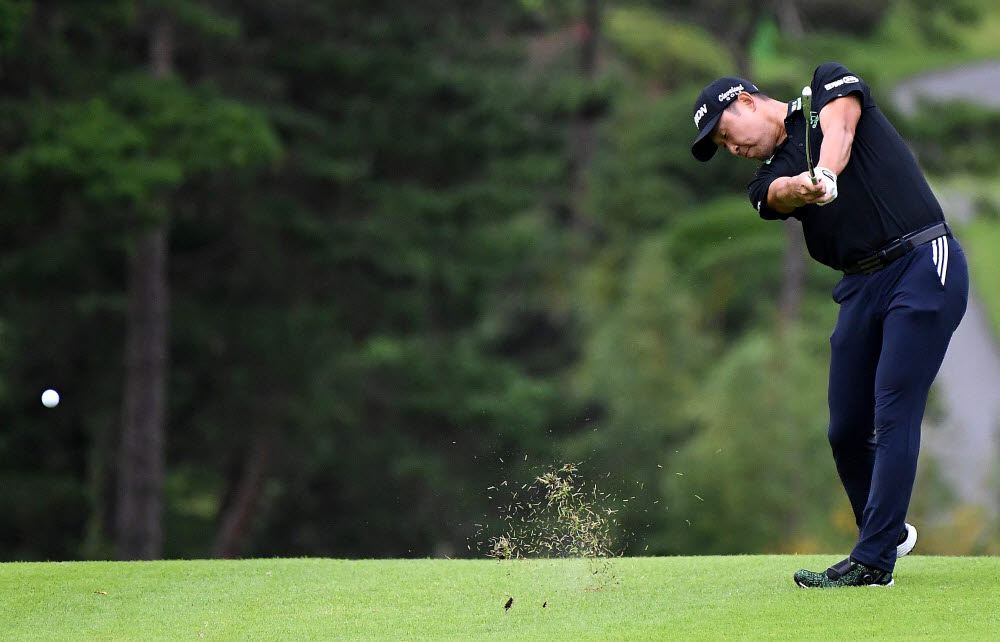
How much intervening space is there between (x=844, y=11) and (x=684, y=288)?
13793 millimetres

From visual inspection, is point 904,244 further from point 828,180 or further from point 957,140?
point 957,140

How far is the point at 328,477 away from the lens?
24531 mm

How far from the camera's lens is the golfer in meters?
5.52

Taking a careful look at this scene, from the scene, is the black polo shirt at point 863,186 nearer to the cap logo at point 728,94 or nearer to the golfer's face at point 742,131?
the golfer's face at point 742,131

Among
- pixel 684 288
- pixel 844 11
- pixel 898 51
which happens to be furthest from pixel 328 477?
pixel 898 51

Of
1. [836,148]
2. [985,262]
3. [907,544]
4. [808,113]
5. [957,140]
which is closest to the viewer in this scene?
[836,148]

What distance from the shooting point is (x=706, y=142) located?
5.82 meters

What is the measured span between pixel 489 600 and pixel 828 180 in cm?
220

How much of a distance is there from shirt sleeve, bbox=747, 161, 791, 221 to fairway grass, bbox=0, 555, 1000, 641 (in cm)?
151

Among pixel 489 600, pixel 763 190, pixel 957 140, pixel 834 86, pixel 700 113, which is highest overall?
pixel 834 86

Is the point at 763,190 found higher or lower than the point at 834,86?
lower

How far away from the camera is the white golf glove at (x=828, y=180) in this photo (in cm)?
527

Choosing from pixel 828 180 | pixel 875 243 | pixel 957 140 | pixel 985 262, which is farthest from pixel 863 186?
pixel 985 262

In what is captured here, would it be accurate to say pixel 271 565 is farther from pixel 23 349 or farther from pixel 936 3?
pixel 936 3
